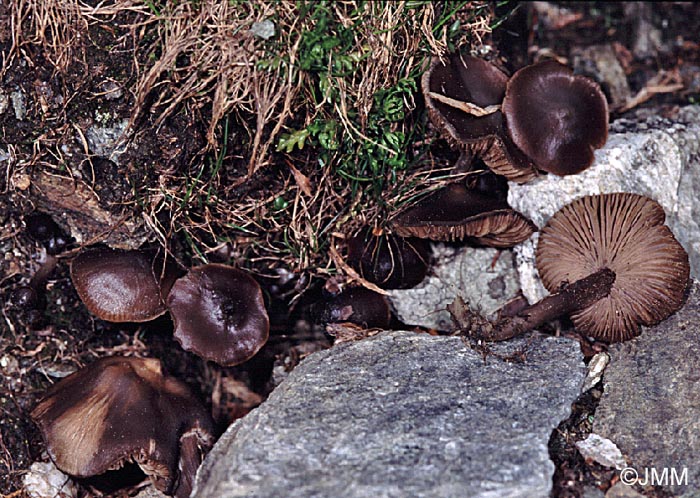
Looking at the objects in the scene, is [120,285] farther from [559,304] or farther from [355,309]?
[559,304]

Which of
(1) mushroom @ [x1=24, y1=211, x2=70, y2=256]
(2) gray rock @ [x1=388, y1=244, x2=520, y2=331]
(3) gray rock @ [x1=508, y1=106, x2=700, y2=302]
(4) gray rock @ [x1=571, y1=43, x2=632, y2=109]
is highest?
A: (4) gray rock @ [x1=571, y1=43, x2=632, y2=109]

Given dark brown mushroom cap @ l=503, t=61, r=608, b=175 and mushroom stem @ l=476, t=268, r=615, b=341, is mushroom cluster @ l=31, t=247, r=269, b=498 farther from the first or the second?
dark brown mushroom cap @ l=503, t=61, r=608, b=175

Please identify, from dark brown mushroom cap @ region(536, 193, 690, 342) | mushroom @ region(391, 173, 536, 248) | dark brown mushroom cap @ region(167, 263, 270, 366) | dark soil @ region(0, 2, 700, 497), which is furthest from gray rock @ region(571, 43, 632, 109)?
dark brown mushroom cap @ region(167, 263, 270, 366)

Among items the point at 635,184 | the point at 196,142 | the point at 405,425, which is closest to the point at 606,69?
the point at 635,184

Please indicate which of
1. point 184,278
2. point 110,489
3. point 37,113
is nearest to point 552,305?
point 184,278

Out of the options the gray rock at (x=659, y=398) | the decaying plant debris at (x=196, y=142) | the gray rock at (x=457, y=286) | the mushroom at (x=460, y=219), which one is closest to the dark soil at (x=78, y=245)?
the decaying plant debris at (x=196, y=142)

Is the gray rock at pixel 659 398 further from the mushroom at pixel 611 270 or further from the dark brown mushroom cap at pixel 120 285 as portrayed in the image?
the dark brown mushroom cap at pixel 120 285
